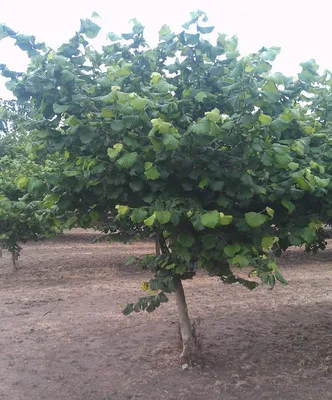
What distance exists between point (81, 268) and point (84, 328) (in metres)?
6.18

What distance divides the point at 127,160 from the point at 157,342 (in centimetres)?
396

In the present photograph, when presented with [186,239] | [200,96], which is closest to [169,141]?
[200,96]

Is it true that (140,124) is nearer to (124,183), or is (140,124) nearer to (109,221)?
(124,183)

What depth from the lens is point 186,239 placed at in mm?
3525

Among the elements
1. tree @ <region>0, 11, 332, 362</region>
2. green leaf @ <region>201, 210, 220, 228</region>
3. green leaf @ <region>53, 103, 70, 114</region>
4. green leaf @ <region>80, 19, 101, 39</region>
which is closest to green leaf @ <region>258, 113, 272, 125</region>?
tree @ <region>0, 11, 332, 362</region>

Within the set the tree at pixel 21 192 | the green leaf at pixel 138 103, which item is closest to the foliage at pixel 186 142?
the green leaf at pixel 138 103

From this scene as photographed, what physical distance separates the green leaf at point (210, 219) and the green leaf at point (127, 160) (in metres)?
0.60

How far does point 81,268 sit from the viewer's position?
43.3 ft

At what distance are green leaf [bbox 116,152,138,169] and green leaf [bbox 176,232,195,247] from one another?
782 mm

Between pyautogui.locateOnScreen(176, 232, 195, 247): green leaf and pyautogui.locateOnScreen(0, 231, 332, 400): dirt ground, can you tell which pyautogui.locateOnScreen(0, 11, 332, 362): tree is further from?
pyautogui.locateOnScreen(0, 231, 332, 400): dirt ground

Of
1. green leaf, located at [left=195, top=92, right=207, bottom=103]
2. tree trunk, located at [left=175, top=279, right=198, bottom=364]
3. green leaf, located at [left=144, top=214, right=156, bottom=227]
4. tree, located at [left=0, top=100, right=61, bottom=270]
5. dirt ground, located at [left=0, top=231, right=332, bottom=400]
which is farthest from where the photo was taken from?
tree trunk, located at [left=175, top=279, right=198, bottom=364]

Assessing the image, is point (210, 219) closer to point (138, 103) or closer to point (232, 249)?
point (232, 249)

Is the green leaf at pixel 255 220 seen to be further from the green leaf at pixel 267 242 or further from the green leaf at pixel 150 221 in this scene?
the green leaf at pixel 150 221

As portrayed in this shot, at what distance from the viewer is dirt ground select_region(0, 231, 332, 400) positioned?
4855mm
